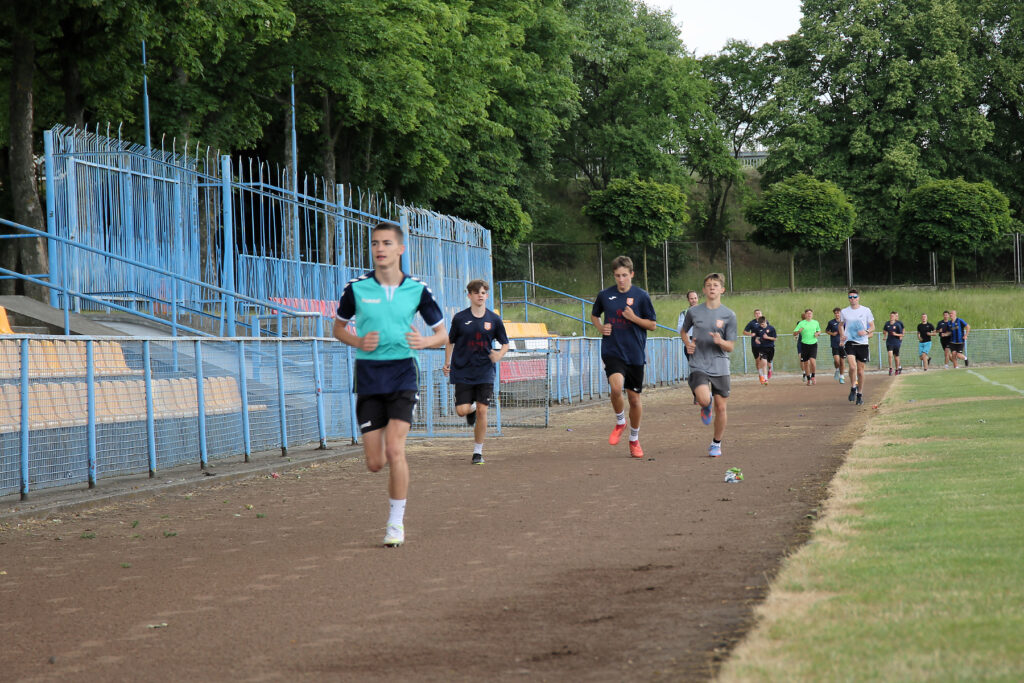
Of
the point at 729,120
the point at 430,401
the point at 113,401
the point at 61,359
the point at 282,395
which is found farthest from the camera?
the point at 729,120

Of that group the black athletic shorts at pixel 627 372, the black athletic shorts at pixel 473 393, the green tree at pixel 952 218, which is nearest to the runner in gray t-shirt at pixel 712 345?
the black athletic shorts at pixel 627 372

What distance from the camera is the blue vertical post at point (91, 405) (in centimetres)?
1075

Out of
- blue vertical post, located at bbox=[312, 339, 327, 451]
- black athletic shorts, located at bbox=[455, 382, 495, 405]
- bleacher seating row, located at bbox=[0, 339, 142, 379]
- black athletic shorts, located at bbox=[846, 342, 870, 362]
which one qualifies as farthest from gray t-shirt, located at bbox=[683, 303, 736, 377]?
black athletic shorts, located at bbox=[846, 342, 870, 362]

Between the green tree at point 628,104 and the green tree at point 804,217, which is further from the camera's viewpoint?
the green tree at point 628,104

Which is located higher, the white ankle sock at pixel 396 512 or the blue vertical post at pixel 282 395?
the blue vertical post at pixel 282 395

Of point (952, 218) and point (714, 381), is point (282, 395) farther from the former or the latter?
point (952, 218)

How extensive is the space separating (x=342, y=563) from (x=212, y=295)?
47.0 feet

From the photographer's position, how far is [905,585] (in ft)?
17.5

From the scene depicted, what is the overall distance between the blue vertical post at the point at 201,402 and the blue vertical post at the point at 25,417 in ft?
8.11

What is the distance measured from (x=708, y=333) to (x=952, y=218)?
5099 cm

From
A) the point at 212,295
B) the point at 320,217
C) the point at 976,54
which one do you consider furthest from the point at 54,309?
the point at 976,54

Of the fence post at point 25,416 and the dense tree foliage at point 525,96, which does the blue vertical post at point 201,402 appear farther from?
the dense tree foliage at point 525,96

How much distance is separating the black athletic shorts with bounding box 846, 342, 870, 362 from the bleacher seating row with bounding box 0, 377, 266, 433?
11668 mm

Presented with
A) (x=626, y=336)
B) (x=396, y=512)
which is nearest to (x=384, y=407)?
(x=396, y=512)
